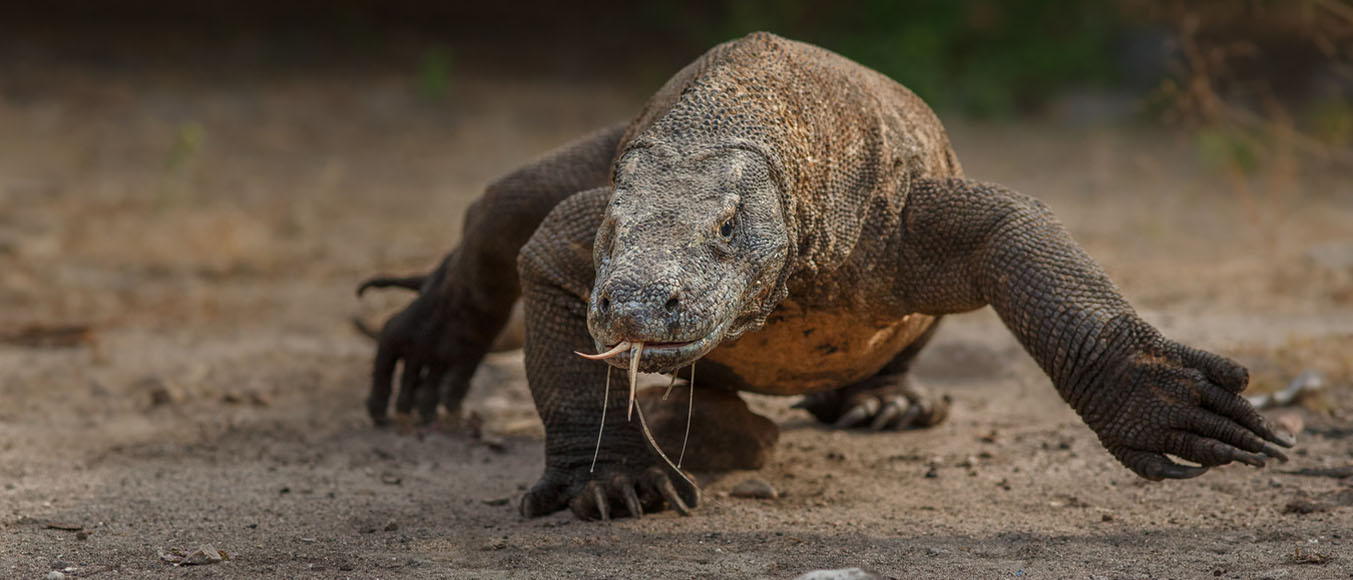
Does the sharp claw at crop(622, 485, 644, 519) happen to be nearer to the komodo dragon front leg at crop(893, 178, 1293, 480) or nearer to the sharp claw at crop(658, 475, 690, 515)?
the sharp claw at crop(658, 475, 690, 515)

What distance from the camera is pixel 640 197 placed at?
→ 285 cm

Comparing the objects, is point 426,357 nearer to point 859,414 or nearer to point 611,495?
point 859,414

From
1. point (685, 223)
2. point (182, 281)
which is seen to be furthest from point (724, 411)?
point (182, 281)

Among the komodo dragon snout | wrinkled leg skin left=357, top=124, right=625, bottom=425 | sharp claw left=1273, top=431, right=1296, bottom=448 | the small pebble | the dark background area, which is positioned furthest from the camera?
the dark background area

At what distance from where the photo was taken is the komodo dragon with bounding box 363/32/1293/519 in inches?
112

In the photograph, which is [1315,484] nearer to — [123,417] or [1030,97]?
[123,417]

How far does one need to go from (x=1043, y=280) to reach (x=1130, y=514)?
0.70 metres

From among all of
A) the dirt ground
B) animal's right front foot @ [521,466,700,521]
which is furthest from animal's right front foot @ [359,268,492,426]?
animal's right front foot @ [521,466,700,521]

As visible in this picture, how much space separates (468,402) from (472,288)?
2.59 feet

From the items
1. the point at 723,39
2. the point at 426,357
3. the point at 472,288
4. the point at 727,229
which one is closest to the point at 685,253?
the point at 727,229

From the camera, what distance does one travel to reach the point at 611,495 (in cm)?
362

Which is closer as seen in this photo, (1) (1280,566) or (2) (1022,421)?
(1) (1280,566)

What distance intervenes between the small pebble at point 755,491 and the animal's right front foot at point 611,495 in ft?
0.83

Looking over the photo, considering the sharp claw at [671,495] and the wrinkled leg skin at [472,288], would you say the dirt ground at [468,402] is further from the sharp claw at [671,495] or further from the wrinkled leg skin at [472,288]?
the wrinkled leg skin at [472,288]
